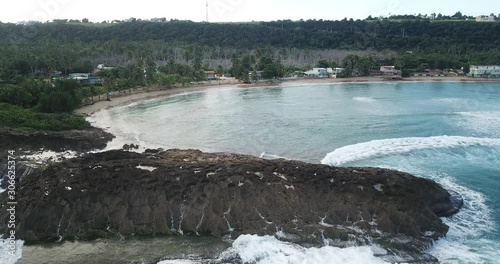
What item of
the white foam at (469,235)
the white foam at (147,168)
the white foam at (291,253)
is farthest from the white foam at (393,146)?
the white foam at (147,168)

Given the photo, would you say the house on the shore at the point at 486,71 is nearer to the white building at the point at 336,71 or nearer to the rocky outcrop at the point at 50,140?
the white building at the point at 336,71

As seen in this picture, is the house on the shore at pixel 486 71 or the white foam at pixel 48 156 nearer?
the white foam at pixel 48 156

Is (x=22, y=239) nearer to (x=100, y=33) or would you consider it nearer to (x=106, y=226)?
(x=106, y=226)

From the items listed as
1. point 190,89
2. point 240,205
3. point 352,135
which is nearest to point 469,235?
point 240,205

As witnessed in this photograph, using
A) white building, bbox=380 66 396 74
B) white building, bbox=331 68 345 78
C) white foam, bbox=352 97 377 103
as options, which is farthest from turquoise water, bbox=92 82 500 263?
white building, bbox=380 66 396 74

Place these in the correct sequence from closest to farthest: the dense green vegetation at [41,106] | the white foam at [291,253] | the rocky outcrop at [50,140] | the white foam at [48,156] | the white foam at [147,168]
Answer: the white foam at [291,253] → the white foam at [147,168] → the white foam at [48,156] → the rocky outcrop at [50,140] → the dense green vegetation at [41,106]

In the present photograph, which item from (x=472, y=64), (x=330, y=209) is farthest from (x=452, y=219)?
(x=472, y=64)

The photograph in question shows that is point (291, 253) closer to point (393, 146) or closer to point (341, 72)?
point (393, 146)
